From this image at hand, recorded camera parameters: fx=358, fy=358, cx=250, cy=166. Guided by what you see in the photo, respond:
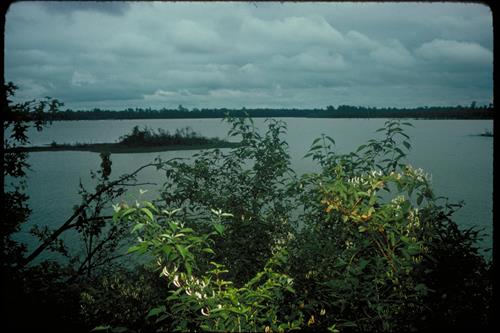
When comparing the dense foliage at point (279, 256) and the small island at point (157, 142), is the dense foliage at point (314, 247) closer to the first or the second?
the dense foliage at point (279, 256)

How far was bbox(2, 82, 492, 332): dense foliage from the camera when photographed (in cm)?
231

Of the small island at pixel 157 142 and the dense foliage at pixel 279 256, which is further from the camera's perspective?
the small island at pixel 157 142

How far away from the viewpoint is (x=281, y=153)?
Answer: 161 inches

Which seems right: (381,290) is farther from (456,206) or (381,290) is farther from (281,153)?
(281,153)

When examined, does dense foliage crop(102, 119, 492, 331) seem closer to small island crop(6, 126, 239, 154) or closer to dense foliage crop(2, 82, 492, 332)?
dense foliage crop(2, 82, 492, 332)

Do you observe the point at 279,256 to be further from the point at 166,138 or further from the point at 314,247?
the point at 166,138

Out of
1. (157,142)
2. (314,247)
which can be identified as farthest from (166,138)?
(314,247)

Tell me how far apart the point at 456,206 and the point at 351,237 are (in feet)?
2.95

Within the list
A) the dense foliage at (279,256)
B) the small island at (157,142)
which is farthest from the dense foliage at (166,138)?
the dense foliage at (279,256)

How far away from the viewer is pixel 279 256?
2.58m

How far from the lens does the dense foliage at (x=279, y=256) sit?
231 cm

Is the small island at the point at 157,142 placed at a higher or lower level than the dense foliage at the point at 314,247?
higher

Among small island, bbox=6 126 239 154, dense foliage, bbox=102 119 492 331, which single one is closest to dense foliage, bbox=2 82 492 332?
dense foliage, bbox=102 119 492 331

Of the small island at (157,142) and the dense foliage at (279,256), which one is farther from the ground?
the small island at (157,142)
